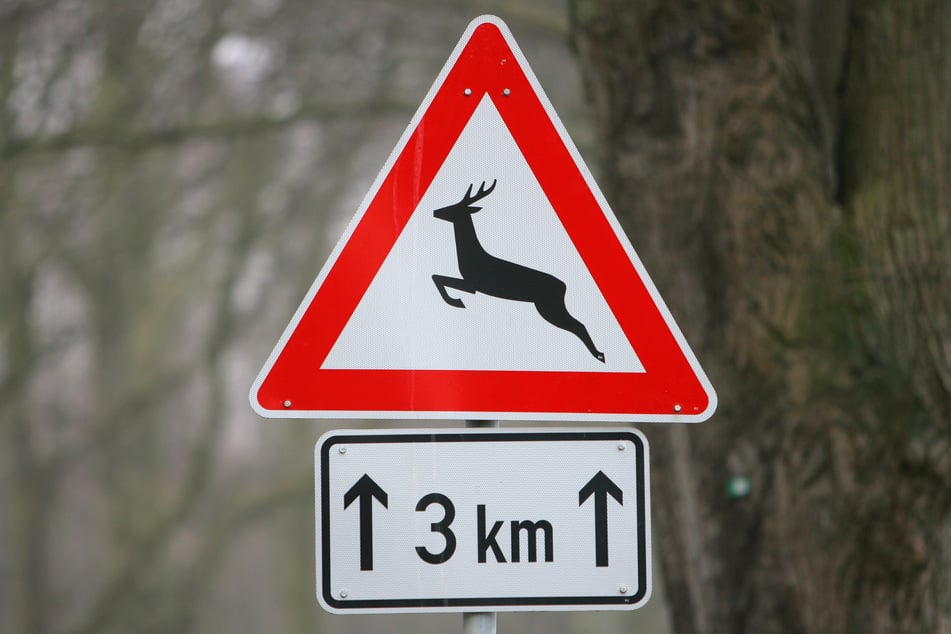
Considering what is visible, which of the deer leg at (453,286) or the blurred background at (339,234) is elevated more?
the blurred background at (339,234)

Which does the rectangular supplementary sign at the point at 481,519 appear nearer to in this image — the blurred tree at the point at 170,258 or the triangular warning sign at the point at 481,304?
the triangular warning sign at the point at 481,304

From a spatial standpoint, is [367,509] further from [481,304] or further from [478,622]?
[481,304]

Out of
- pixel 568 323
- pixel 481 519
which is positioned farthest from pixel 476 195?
pixel 481 519

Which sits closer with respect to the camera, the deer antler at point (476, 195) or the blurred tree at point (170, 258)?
the deer antler at point (476, 195)

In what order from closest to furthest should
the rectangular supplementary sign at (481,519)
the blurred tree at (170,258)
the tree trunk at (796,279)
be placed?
the rectangular supplementary sign at (481,519) → the tree trunk at (796,279) → the blurred tree at (170,258)

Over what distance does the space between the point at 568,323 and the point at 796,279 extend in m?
1.19

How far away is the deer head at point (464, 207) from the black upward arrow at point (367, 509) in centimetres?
50

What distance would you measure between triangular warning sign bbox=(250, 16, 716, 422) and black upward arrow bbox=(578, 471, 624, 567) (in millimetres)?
120

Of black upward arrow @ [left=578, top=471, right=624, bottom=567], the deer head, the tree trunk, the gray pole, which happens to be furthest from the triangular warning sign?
the tree trunk

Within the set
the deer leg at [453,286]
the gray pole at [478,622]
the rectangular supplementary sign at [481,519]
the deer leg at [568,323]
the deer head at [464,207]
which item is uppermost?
the deer head at [464,207]

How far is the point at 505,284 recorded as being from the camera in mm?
2471

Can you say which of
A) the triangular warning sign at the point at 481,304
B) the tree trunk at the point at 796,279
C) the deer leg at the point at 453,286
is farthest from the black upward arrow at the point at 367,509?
the tree trunk at the point at 796,279

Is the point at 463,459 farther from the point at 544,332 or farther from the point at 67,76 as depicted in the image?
the point at 67,76

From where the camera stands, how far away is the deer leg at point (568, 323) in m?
2.46
